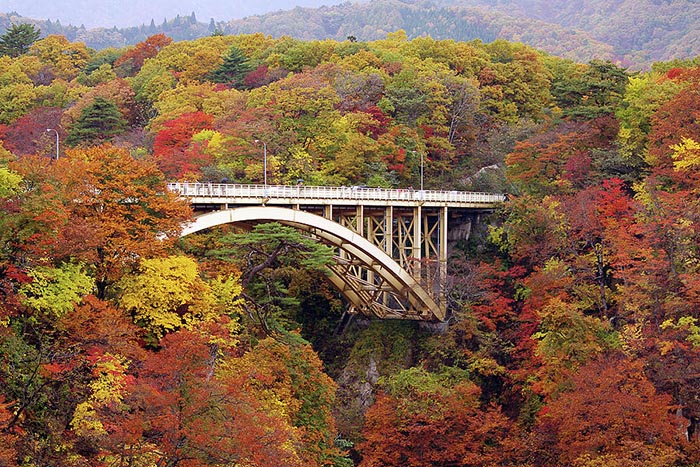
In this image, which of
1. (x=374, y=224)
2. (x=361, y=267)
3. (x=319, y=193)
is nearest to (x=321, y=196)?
(x=319, y=193)

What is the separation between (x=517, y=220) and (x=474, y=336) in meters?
5.41

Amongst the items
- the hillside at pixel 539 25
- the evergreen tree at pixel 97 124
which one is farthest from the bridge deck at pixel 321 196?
the hillside at pixel 539 25

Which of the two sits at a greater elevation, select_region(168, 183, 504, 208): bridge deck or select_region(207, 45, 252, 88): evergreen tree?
select_region(207, 45, 252, 88): evergreen tree

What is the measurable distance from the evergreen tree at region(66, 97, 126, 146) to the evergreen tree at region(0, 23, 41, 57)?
Result: 3178 cm

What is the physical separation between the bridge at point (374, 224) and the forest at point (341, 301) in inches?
39.9

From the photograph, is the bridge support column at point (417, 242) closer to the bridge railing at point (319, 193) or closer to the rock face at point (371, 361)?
the bridge railing at point (319, 193)

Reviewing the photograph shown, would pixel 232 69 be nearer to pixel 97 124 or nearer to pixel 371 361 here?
pixel 97 124

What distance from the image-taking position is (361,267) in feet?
138

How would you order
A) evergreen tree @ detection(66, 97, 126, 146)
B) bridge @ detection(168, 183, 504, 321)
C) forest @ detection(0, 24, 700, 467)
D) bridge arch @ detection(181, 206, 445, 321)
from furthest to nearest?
evergreen tree @ detection(66, 97, 126, 146), bridge @ detection(168, 183, 504, 321), bridge arch @ detection(181, 206, 445, 321), forest @ detection(0, 24, 700, 467)

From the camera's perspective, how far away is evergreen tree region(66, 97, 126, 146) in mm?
58969

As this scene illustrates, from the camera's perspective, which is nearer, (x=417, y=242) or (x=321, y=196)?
(x=321, y=196)

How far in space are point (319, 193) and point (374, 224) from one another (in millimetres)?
8369

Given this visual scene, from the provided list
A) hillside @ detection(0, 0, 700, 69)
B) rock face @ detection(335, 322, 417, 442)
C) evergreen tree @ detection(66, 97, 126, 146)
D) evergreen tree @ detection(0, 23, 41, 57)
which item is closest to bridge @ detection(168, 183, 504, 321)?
rock face @ detection(335, 322, 417, 442)

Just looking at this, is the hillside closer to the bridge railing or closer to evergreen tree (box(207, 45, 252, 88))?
evergreen tree (box(207, 45, 252, 88))
